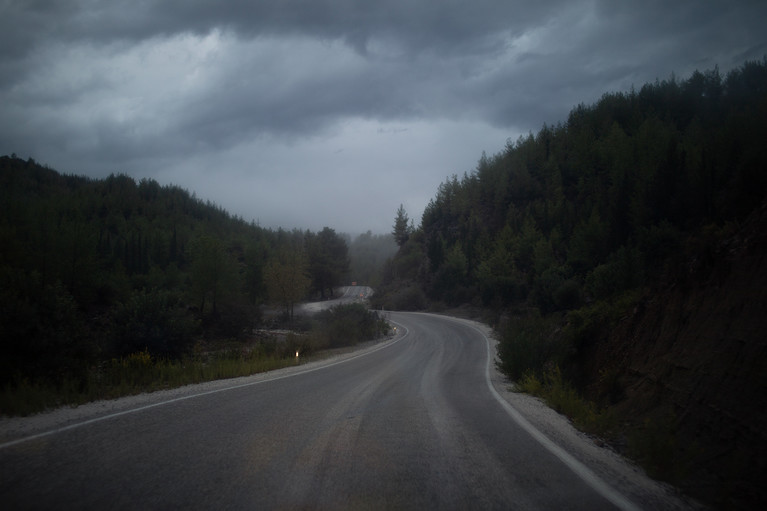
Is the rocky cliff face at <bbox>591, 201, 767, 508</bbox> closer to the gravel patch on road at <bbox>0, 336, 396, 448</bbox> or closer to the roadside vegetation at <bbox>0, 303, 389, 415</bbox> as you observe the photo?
the gravel patch on road at <bbox>0, 336, 396, 448</bbox>

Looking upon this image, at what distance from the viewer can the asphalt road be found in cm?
362

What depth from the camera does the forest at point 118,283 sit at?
913 cm

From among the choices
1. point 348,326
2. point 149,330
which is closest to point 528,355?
point 149,330

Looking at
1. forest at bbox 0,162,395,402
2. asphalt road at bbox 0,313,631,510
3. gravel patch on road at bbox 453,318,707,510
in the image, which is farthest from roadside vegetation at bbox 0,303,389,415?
gravel patch on road at bbox 453,318,707,510

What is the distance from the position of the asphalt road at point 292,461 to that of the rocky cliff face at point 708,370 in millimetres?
1453

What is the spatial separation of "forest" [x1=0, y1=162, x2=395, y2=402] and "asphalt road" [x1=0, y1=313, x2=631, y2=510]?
4.12m

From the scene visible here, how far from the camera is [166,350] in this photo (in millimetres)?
15219

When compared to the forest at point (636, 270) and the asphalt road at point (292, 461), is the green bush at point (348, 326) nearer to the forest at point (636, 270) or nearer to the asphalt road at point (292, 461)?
the forest at point (636, 270)

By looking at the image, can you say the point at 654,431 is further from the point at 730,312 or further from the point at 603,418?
the point at 730,312

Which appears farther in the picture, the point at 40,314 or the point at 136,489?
the point at 40,314

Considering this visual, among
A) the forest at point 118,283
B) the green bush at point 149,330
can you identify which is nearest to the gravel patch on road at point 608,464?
the forest at point 118,283

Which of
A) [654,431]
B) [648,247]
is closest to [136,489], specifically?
[654,431]

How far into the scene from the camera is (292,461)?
14.9 feet

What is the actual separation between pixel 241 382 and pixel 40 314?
185 inches
